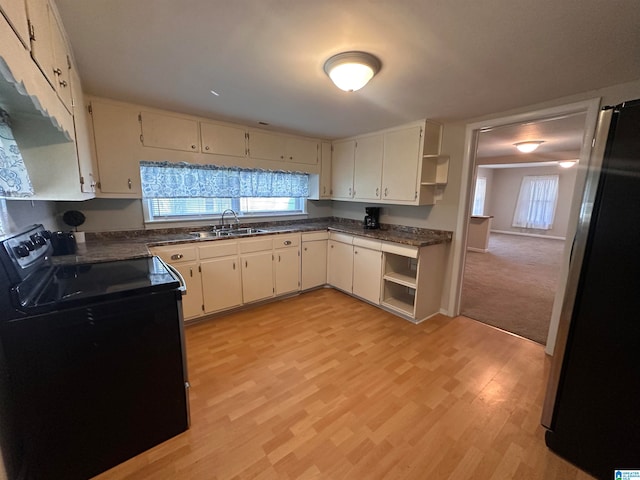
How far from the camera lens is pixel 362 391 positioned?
190 cm

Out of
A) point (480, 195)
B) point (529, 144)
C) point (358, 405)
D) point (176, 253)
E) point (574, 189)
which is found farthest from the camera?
point (480, 195)

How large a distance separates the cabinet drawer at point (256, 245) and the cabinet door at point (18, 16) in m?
2.28

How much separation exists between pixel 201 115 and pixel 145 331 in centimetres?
233

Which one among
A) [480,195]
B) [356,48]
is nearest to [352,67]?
[356,48]

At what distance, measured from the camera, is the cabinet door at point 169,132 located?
8.44 ft

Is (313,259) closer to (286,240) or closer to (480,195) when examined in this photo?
(286,240)

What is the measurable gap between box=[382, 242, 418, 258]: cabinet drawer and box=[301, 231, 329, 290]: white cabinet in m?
0.98

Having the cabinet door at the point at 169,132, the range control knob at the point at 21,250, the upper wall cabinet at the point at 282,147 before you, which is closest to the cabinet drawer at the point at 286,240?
the upper wall cabinet at the point at 282,147

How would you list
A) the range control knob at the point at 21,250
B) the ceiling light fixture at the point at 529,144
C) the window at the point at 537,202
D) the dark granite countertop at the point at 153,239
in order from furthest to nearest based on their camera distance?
the window at the point at 537,202 → the ceiling light fixture at the point at 529,144 → the dark granite countertop at the point at 153,239 → the range control knob at the point at 21,250

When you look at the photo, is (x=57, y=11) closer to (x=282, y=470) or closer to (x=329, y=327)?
(x=282, y=470)

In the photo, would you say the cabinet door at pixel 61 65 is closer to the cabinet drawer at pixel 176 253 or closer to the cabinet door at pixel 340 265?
the cabinet drawer at pixel 176 253

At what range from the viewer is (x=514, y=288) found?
161 inches

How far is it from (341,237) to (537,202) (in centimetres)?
874

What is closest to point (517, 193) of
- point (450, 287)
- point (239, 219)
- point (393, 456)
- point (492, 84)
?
point (450, 287)
